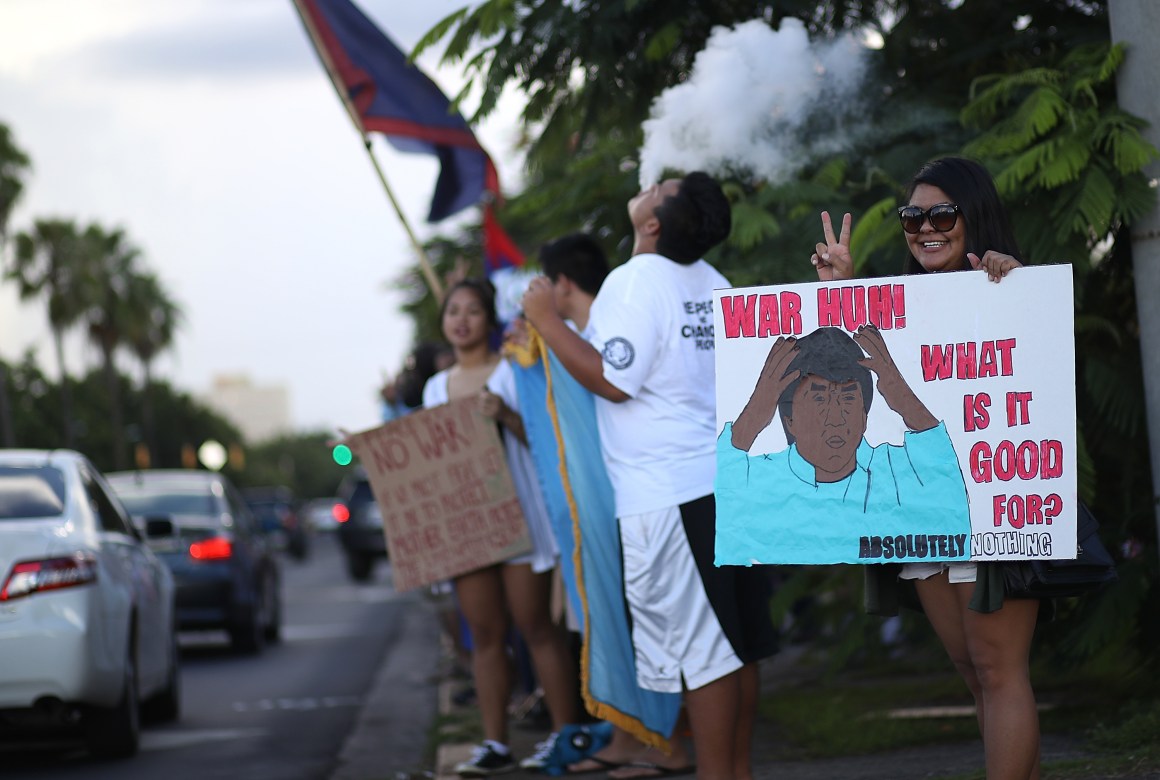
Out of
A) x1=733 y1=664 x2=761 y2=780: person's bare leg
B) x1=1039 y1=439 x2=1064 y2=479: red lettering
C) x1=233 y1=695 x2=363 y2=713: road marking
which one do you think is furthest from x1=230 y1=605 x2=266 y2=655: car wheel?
x1=1039 y1=439 x2=1064 y2=479: red lettering

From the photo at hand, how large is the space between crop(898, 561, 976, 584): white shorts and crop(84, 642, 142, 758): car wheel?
5.04m

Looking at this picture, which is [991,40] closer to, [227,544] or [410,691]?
[410,691]

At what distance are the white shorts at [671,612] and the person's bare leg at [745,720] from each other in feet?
0.62

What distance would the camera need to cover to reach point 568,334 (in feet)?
17.9

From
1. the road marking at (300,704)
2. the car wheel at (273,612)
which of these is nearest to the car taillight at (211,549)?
the car wheel at (273,612)

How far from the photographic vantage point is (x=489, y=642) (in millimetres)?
6910

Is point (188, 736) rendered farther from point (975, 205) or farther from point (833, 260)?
point (975, 205)

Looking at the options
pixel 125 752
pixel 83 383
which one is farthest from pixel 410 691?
pixel 83 383

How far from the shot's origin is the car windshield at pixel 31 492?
8.03 metres

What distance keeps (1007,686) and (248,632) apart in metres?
11.9

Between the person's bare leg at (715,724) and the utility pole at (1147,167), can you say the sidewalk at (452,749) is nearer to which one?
the person's bare leg at (715,724)

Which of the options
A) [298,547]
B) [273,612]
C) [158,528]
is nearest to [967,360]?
[158,528]

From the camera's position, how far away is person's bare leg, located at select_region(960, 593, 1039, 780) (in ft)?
13.4

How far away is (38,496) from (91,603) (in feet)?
2.44
